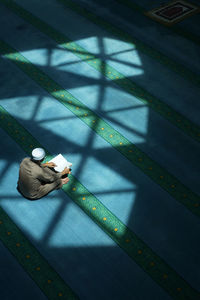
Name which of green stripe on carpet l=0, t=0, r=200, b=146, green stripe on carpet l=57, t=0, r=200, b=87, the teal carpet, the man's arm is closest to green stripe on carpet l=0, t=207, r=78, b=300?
the teal carpet

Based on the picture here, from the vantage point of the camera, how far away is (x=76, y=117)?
6.49m

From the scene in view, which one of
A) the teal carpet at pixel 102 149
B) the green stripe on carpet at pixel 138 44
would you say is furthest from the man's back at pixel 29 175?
the green stripe on carpet at pixel 138 44

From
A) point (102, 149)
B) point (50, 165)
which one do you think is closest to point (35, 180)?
point (50, 165)

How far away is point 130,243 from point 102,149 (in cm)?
185

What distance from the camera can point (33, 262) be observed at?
459 centimetres

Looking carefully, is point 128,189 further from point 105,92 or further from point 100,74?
point 100,74

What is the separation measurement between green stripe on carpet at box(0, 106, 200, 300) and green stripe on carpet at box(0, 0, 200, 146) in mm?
2341

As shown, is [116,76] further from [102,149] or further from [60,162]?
[60,162]

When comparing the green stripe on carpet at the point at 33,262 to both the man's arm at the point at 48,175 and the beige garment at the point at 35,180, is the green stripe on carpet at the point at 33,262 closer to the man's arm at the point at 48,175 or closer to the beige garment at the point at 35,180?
the beige garment at the point at 35,180

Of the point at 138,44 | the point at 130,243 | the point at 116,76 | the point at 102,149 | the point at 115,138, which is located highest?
the point at 138,44

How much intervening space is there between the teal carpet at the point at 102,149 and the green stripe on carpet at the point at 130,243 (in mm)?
15

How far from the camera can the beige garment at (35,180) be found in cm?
486

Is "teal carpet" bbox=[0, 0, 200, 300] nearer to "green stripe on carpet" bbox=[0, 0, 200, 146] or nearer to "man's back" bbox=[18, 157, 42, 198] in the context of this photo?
"green stripe on carpet" bbox=[0, 0, 200, 146]

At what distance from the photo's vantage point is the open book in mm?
5383
